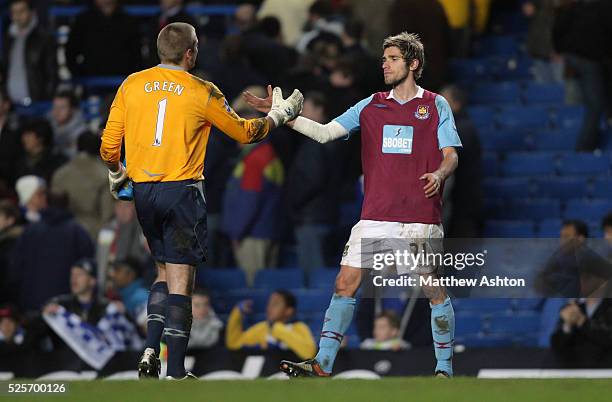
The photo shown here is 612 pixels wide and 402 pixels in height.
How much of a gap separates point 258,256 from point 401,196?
18.3 ft

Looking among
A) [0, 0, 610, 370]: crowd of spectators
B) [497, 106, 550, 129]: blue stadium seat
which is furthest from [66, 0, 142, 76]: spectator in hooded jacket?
[497, 106, 550, 129]: blue stadium seat

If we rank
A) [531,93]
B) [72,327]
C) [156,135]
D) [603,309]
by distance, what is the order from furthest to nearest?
[531,93] < [72,327] < [603,309] < [156,135]

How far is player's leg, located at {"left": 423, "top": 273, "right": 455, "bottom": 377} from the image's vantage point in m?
10.1

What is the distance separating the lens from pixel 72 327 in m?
14.0

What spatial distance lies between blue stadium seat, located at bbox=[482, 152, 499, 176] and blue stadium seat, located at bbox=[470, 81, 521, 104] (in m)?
1.20

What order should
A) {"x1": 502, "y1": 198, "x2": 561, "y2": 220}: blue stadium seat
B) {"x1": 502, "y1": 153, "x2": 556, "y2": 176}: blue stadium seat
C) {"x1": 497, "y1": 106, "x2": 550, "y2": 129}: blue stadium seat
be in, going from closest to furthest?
{"x1": 502, "y1": 198, "x2": 561, "y2": 220}: blue stadium seat → {"x1": 502, "y1": 153, "x2": 556, "y2": 176}: blue stadium seat → {"x1": 497, "y1": 106, "x2": 550, "y2": 129}: blue stadium seat

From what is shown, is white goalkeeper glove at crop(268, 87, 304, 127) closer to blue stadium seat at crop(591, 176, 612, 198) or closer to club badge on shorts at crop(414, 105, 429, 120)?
club badge on shorts at crop(414, 105, 429, 120)

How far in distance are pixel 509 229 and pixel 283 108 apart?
5.75 metres

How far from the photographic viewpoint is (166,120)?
9.74 m

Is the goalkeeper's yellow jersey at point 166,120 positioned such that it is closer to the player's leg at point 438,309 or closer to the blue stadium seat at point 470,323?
the player's leg at point 438,309

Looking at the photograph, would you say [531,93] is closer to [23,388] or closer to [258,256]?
[258,256]

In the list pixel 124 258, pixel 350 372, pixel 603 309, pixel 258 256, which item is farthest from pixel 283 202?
pixel 603 309

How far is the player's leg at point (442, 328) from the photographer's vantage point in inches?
398

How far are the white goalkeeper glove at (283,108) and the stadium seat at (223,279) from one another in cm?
515
